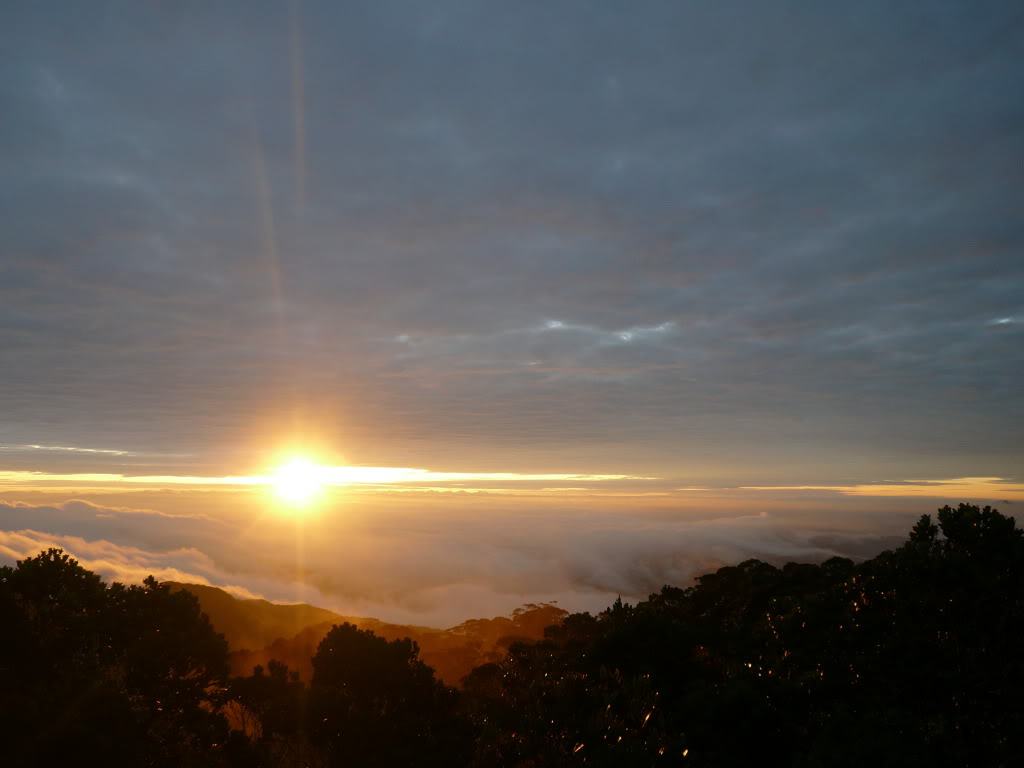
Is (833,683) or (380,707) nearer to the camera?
(833,683)

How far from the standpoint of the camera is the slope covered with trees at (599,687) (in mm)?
12734

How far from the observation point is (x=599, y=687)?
45.8 feet

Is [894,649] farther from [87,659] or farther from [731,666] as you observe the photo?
[87,659]

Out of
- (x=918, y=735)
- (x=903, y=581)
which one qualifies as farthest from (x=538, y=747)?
(x=903, y=581)

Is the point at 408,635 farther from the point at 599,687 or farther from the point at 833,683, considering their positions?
the point at 833,683

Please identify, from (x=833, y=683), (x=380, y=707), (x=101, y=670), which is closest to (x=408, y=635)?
(x=380, y=707)

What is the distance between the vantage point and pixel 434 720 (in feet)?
68.4

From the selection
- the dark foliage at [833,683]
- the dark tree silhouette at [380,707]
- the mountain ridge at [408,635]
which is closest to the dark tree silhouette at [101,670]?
the dark tree silhouette at [380,707]

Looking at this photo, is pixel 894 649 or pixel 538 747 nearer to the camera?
pixel 538 747

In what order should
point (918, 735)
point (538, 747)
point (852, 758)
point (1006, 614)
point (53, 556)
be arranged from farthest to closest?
point (53, 556) → point (1006, 614) → point (538, 747) → point (918, 735) → point (852, 758)

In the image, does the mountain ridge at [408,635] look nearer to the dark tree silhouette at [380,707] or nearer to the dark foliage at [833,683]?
the dark tree silhouette at [380,707]

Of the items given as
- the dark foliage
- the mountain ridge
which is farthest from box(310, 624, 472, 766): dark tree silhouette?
the mountain ridge

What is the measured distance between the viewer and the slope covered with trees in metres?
12.7

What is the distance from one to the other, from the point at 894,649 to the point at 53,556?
30.4 m
